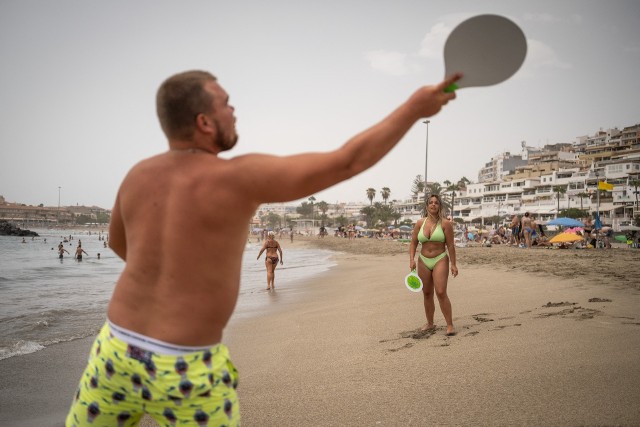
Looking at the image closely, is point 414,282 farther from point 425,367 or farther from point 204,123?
point 204,123

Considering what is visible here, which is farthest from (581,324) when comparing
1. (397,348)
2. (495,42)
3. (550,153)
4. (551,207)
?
(550,153)

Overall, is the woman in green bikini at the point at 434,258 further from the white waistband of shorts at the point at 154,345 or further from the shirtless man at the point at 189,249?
the white waistband of shorts at the point at 154,345

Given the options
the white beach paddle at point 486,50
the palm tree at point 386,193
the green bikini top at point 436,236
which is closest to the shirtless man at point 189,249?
the white beach paddle at point 486,50

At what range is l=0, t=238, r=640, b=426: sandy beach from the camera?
341 centimetres

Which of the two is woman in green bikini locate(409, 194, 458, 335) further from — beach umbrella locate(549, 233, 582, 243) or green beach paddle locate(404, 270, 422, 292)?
beach umbrella locate(549, 233, 582, 243)

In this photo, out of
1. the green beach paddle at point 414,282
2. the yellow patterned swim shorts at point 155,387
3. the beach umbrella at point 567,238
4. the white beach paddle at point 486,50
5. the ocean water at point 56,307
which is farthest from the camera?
the beach umbrella at point 567,238

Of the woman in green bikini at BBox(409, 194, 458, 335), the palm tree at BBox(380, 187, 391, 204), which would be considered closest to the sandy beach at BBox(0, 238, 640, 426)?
the woman in green bikini at BBox(409, 194, 458, 335)

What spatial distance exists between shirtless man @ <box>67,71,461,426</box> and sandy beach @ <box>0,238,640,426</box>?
2127 millimetres

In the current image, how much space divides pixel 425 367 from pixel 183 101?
3796mm

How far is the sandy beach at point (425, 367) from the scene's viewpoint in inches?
134

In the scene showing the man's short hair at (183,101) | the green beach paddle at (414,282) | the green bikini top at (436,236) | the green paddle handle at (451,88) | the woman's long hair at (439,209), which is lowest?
the green beach paddle at (414,282)

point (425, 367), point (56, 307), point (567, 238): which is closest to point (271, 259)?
point (56, 307)

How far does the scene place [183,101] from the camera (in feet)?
5.27

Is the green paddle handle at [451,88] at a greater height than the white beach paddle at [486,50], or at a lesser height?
lesser
